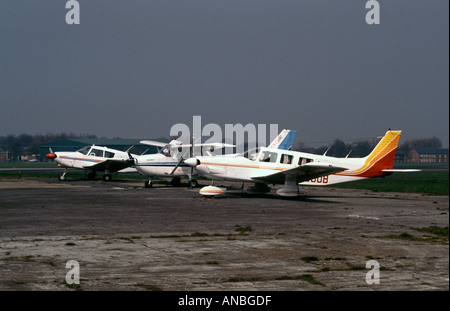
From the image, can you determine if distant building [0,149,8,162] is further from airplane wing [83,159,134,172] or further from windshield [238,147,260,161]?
windshield [238,147,260,161]

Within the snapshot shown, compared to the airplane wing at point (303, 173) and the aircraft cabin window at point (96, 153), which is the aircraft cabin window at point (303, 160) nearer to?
the airplane wing at point (303, 173)

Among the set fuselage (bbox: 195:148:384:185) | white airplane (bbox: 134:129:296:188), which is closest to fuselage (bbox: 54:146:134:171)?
white airplane (bbox: 134:129:296:188)

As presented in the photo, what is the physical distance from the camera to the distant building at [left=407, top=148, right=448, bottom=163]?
4048 mm

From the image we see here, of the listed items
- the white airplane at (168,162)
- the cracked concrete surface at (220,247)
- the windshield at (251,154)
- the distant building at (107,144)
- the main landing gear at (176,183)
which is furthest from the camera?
the distant building at (107,144)

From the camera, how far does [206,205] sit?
733 inches

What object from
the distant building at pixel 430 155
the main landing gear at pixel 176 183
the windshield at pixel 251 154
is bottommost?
the main landing gear at pixel 176 183

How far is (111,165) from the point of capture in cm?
3566

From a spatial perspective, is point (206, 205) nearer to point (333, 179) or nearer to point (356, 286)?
point (333, 179)

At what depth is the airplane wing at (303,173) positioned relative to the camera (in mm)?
20667

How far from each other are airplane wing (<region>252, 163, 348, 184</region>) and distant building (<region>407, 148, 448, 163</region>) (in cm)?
1267

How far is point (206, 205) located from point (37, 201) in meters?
6.35

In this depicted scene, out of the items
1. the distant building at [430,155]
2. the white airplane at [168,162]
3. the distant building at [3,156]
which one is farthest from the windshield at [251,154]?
the distant building at [3,156]

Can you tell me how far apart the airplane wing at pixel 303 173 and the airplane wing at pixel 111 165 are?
14762 mm
